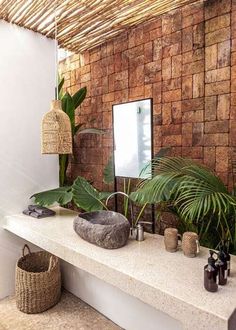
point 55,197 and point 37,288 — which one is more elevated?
point 55,197

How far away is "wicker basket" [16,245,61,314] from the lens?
215 cm

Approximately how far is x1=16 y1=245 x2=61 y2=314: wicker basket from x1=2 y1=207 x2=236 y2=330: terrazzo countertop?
0.36 metres

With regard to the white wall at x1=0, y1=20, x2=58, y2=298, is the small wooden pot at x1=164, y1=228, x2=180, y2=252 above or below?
below

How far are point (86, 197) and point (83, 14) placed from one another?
1541mm

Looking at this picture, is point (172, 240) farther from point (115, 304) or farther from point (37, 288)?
point (37, 288)

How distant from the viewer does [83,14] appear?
215 cm

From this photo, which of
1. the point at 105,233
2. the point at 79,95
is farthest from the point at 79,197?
the point at 79,95

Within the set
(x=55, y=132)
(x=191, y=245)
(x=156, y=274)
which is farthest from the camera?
(x=55, y=132)

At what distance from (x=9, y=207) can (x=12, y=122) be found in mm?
802

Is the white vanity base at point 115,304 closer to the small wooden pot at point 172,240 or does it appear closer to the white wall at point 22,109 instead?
the small wooden pot at point 172,240

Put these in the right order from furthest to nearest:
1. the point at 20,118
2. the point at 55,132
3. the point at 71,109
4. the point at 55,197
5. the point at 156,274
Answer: the point at 71,109 → the point at 20,118 → the point at 55,197 → the point at 55,132 → the point at 156,274

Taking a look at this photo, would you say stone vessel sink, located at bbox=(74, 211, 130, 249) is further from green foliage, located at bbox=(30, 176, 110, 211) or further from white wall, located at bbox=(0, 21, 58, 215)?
white wall, located at bbox=(0, 21, 58, 215)

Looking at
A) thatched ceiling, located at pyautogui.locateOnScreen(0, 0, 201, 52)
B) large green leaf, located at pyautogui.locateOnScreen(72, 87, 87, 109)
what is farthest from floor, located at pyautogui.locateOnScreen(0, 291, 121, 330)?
thatched ceiling, located at pyautogui.locateOnScreen(0, 0, 201, 52)

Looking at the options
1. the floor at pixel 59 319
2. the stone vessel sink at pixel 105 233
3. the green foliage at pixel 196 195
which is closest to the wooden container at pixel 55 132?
the stone vessel sink at pixel 105 233
